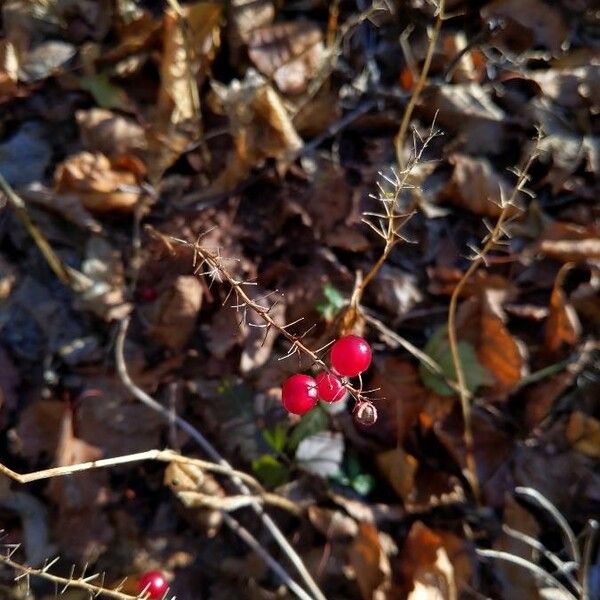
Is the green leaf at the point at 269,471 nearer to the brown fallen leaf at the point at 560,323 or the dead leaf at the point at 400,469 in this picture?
the dead leaf at the point at 400,469

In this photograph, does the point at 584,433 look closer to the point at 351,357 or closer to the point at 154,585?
the point at 351,357

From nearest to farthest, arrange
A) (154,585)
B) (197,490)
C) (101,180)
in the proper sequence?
(154,585)
(197,490)
(101,180)

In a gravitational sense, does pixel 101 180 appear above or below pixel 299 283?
above

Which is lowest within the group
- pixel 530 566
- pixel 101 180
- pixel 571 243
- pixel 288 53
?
pixel 530 566

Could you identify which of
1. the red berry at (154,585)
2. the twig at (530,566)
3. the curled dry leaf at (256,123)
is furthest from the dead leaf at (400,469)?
the curled dry leaf at (256,123)

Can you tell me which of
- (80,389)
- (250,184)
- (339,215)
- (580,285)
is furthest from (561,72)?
→ (80,389)

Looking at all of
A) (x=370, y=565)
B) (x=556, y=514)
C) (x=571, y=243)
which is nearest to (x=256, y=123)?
(x=571, y=243)

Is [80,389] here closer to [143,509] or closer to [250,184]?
[143,509]

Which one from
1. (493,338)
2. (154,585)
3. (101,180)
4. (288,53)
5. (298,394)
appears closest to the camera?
(298,394)
